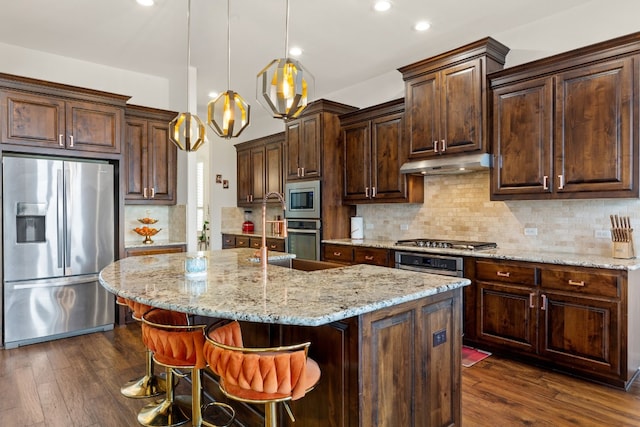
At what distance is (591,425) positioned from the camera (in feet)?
7.38

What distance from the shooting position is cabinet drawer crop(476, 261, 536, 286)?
306 centimetres

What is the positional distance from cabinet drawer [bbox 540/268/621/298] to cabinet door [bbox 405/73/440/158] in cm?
157

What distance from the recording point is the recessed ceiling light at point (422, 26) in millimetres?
3629

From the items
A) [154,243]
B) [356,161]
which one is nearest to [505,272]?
[356,161]

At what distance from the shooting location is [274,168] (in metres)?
6.24

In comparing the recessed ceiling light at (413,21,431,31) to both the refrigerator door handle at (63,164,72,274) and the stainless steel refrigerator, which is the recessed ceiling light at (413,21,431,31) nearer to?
the stainless steel refrigerator

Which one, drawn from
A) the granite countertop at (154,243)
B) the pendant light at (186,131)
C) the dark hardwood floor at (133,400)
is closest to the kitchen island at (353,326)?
the dark hardwood floor at (133,400)

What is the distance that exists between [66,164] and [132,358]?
212 cm

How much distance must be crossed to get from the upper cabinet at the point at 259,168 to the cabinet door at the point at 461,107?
2.95m

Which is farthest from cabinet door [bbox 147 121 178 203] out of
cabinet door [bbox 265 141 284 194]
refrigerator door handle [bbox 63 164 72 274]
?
cabinet door [bbox 265 141 284 194]

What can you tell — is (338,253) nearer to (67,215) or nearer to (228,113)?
(228,113)

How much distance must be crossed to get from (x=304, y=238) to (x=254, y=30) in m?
2.58

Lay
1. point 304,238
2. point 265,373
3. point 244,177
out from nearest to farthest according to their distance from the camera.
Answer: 1. point 265,373
2. point 304,238
3. point 244,177

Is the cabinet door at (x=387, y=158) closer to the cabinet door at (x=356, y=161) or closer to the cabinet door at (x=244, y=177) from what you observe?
the cabinet door at (x=356, y=161)
